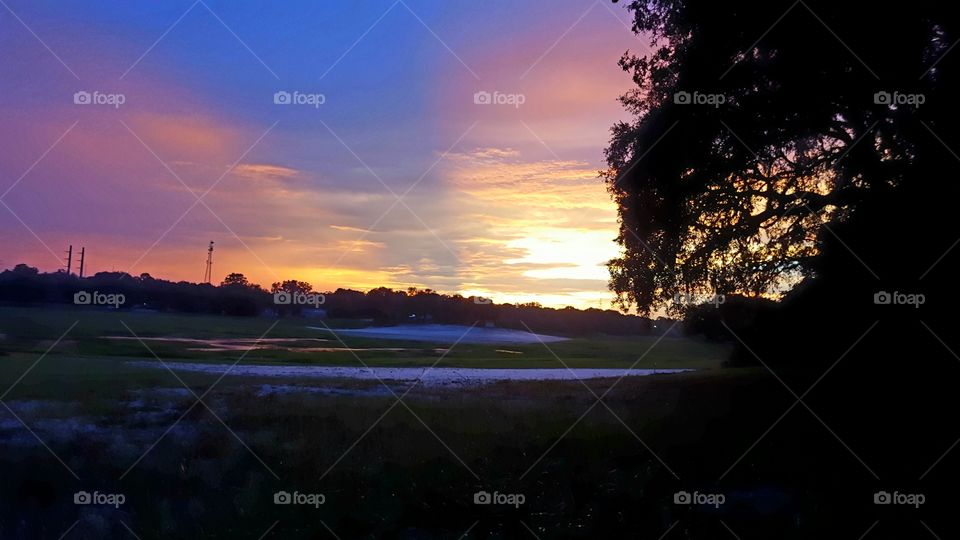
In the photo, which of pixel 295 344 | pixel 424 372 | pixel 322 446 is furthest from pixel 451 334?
pixel 322 446

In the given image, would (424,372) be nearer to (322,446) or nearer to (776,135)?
(322,446)

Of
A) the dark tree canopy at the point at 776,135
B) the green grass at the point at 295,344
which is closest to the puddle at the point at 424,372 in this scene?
the green grass at the point at 295,344

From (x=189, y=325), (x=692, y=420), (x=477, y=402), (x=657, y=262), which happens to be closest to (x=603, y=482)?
(x=692, y=420)

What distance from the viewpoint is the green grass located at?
14938 mm

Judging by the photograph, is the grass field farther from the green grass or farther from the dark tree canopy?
the dark tree canopy

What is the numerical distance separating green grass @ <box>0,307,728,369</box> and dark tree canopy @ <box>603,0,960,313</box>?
321 centimetres

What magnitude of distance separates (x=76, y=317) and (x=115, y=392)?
2.06 meters

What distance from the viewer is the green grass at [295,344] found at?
14.9 meters

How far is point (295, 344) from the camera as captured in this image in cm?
1864

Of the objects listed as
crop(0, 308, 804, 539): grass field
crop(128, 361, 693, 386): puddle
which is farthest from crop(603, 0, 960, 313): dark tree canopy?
Result: crop(128, 361, 693, 386): puddle

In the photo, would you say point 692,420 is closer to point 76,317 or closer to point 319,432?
point 319,432

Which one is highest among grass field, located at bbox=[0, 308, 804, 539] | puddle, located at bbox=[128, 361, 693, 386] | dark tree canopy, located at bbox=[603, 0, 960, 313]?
dark tree canopy, located at bbox=[603, 0, 960, 313]

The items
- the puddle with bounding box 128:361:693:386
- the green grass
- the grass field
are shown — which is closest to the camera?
the grass field

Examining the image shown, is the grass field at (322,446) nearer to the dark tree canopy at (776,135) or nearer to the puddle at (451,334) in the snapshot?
the puddle at (451,334)
